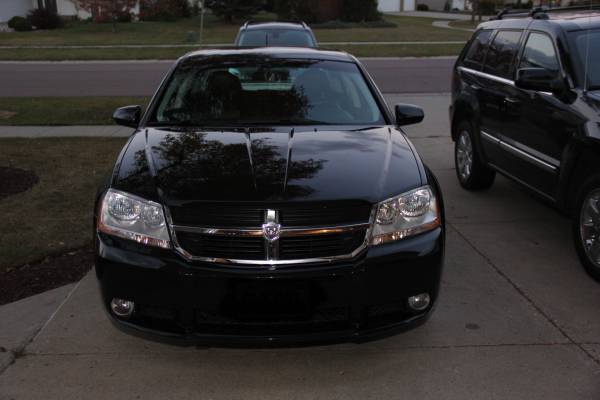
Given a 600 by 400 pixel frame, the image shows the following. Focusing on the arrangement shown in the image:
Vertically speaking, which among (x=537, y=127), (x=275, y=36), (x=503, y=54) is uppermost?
(x=503, y=54)

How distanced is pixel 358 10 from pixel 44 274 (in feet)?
123

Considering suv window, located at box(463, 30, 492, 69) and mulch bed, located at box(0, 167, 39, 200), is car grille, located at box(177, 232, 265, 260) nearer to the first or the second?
mulch bed, located at box(0, 167, 39, 200)

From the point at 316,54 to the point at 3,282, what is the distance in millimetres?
2958

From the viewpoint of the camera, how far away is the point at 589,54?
5086 millimetres

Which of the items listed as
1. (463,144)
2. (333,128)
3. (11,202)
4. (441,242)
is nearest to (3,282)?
(11,202)

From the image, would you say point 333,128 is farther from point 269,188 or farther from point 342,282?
point 342,282

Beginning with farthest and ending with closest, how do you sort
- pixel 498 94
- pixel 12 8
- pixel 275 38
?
pixel 12 8
pixel 275 38
pixel 498 94

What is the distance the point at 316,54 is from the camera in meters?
5.18

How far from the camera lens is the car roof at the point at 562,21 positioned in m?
5.30

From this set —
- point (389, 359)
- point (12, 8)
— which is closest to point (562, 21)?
point (389, 359)

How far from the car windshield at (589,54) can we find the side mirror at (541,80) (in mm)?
180

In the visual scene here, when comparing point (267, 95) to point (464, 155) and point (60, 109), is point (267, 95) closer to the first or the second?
point (464, 155)

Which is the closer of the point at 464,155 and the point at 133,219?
the point at 133,219

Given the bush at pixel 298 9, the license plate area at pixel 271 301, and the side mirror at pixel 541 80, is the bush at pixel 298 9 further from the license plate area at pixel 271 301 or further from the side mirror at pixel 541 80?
A: the license plate area at pixel 271 301
